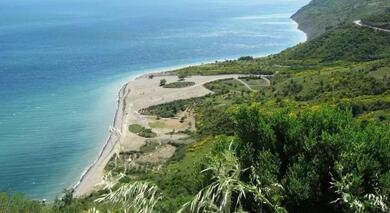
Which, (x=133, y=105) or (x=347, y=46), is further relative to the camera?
(x=347, y=46)

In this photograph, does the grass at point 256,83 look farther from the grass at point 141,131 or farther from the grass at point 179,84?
the grass at point 141,131

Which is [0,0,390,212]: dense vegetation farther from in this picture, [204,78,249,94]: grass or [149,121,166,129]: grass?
[204,78,249,94]: grass

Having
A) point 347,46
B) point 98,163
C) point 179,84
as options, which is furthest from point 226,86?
point 98,163

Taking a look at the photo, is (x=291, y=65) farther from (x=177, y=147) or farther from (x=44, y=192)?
(x=44, y=192)

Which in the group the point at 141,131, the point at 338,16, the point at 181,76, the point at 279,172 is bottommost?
the point at 141,131

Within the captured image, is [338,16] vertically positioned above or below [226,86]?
above

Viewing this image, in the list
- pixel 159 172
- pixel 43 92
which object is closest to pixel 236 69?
pixel 43 92

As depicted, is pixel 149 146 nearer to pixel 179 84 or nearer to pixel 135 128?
pixel 135 128
